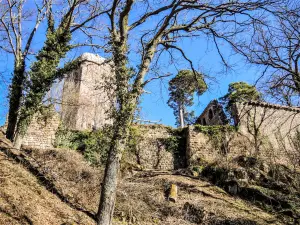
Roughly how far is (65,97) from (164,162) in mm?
11103

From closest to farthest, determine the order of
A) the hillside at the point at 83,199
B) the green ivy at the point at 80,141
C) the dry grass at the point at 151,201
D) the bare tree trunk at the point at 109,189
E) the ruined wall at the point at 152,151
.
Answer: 1. the hillside at the point at 83,199
2. the bare tree trunk at the point at 109,189
3. the dry grass at the point at 151,201
4. the green ivy at the point at 80,141
5. the ruined wall at the point at 152,151

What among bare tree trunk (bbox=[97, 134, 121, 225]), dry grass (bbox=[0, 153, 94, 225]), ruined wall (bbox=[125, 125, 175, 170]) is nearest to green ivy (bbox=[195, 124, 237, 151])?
ruined wall (bbox=[125, 125, 175, 170])

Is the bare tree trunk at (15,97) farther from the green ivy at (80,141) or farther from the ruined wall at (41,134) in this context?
the green ivy at (80,141)

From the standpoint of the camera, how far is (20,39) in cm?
1050

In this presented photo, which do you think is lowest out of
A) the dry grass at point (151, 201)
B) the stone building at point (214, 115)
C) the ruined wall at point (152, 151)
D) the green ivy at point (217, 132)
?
the dry grass at point (151, 201)

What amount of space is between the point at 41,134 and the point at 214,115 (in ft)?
48.9

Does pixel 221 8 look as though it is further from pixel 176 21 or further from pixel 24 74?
pixel 24 74

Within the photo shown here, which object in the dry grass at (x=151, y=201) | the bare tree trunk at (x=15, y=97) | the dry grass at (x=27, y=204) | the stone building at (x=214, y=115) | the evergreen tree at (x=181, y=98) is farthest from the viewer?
the evergreen tree at (x=181, y=98)

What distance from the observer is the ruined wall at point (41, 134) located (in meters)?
12.7

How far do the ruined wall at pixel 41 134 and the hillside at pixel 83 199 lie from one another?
7.38 feet

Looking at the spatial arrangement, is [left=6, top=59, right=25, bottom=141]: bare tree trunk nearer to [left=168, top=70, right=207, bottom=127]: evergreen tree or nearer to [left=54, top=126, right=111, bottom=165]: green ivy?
[left=54, top=126, right=111, bottom=165]: green ivy

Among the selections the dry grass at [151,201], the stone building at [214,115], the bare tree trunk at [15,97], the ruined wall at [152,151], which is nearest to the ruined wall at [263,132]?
the stone building at [214,115]

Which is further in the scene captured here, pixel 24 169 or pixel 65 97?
pixel 65 97

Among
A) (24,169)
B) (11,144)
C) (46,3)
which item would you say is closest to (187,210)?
(24,169)
